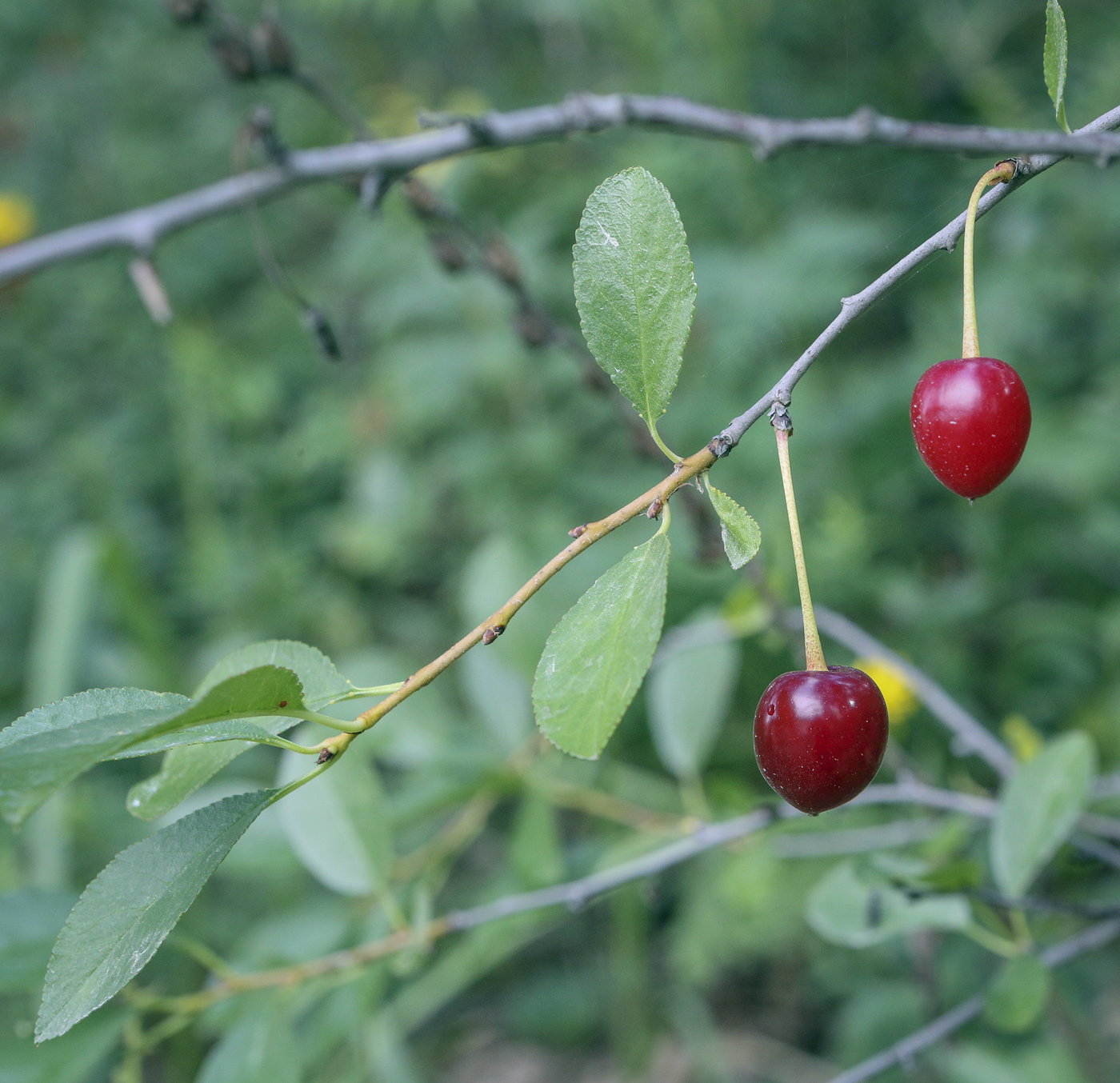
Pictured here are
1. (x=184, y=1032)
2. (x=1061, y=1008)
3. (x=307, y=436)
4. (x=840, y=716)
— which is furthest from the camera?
(x=307, y=436)

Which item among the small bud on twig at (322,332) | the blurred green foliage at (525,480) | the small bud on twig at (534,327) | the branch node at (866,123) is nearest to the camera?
the branch node at (866,123)

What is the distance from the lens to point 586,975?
6.36 ft

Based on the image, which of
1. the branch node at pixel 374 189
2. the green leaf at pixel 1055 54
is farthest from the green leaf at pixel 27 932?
the green leaf at pixel 1055 54

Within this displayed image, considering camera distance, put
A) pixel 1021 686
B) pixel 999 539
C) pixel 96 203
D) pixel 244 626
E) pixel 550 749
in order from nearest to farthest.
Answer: pixel 550 749, pixel 1021 686, pixel 999 539, pixel 244 626, pixel 96 203

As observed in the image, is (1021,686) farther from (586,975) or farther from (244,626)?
(244,626)

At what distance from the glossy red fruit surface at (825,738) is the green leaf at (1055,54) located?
0.97ft

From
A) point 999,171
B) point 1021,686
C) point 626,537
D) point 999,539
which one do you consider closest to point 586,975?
point 626,537

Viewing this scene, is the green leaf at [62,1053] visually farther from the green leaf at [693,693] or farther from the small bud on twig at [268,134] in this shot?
the small bud on twig at [268,134]

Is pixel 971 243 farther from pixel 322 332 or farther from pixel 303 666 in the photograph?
pixel 322 332

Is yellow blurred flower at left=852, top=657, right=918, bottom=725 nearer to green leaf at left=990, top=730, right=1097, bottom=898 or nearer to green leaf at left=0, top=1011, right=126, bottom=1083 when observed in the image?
green leaf at left=990, top=730, right=1097, bottom=898

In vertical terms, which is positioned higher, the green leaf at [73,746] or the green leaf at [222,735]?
the green leaf at [73,746]

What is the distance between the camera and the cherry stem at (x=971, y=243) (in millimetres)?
426

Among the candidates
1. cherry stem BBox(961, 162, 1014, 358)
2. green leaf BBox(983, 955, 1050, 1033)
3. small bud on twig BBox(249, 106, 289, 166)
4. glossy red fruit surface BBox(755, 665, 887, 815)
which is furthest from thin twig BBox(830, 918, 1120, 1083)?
small bud on twig BBox(249, 106, 289, 166)

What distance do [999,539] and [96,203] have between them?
3016mm
